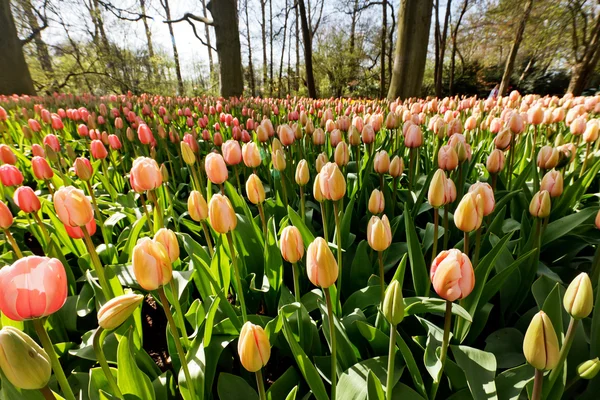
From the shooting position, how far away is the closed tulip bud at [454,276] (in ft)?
2.24

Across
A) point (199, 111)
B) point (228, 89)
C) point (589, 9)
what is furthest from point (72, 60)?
point (589, 9)

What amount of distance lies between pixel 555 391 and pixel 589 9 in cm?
1802

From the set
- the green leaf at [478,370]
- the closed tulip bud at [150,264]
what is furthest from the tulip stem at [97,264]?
Result: the green leaf at [478,370]

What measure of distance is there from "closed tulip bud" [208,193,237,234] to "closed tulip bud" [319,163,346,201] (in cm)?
32

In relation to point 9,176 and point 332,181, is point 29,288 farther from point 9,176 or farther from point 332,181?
point 9,176

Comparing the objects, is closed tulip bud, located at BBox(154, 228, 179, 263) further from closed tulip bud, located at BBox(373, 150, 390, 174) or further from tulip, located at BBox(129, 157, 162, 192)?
closed tulip bud, located at BBox(373, 150, 390, 174)

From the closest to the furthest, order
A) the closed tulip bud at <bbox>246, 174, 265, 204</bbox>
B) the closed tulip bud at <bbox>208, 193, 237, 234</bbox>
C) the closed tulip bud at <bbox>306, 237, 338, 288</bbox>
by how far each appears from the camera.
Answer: the closed tulip bud at <bbox>306, 237, 338, 288</bbox>
the closed tulip bud at <bbox>208, 193, 237, 234</bbox>
the closed tulip bud at <bbox>246, 174, 265, 204</bbox>

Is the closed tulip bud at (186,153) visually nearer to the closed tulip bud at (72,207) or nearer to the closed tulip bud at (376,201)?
the closed tulip bud at (72,207)

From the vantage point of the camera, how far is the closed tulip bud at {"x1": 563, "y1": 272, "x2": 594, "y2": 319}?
1.98 ft

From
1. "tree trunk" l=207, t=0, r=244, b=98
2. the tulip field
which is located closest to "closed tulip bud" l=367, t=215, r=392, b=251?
the tulip field

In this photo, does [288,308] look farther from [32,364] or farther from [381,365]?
[32,364]

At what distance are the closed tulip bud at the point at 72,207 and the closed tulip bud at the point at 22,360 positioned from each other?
1.40 ft

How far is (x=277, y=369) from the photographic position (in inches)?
49.9

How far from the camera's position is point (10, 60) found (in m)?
9.28
